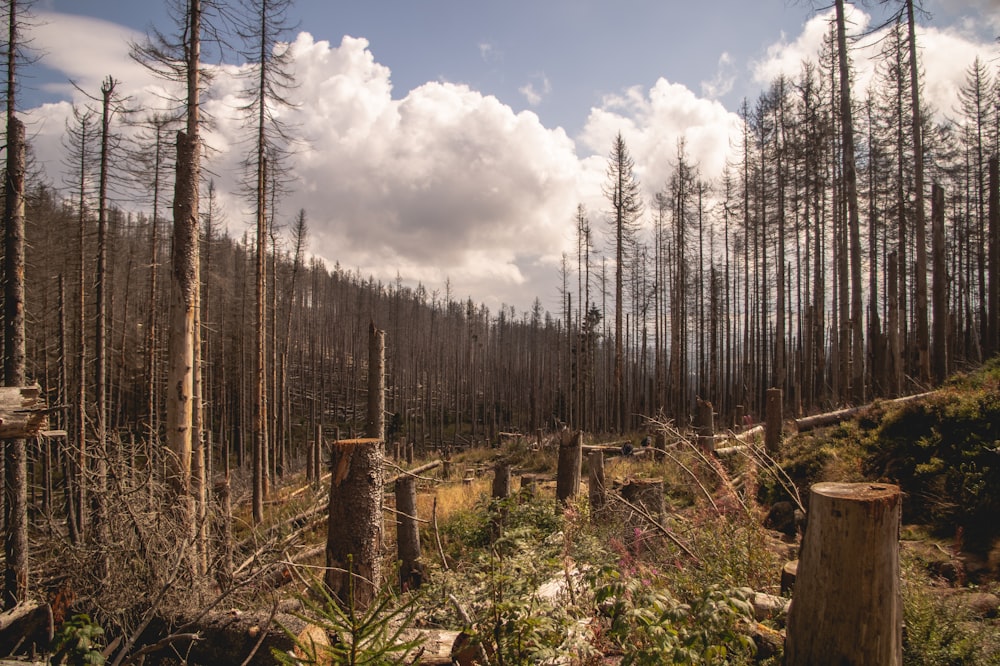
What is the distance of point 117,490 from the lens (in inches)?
177

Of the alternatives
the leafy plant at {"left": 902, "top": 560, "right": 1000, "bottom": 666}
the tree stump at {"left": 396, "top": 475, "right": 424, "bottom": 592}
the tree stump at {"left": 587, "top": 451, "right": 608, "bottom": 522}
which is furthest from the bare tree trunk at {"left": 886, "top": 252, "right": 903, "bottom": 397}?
the tree stump at {"left": 396, "top": 475, "right": 424, "bottom": 592}

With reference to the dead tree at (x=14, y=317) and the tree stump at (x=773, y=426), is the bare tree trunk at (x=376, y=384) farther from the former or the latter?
the tree stump at (x=773, y=426)

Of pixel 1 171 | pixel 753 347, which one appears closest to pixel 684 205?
pixel 753 347

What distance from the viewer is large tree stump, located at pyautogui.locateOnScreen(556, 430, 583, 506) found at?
8.09 m

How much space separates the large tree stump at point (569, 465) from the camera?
8.09 m

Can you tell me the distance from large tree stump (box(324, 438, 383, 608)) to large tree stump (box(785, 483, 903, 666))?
3.53 meters

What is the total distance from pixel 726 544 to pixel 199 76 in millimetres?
9408

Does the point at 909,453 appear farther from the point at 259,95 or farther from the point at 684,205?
the point at 684,205

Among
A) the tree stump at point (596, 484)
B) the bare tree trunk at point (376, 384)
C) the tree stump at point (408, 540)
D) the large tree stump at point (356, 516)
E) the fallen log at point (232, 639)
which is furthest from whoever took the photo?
the bare tree trunk at point (376, 384)

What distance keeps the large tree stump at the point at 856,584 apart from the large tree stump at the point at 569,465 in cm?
594

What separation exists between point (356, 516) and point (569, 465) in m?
4.46

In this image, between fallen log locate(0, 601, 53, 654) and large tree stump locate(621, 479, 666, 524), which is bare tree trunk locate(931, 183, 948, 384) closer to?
large tree stump locate(621, 479, 666, 524)

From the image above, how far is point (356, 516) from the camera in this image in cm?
452

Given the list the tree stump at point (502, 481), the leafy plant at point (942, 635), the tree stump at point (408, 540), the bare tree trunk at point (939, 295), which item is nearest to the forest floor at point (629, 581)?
the leafy plant at point (942, 635)
